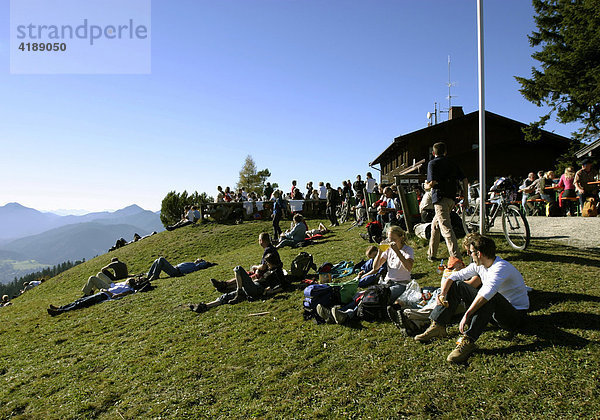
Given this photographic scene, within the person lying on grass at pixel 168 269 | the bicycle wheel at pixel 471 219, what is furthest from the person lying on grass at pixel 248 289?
the person lying on grass at pixel 168 269

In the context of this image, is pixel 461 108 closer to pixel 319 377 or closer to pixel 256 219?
pixel 256 219

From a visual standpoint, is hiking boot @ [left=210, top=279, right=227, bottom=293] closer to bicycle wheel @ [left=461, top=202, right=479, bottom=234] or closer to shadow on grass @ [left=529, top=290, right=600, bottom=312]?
bicycle wheel @ [left=461, top=202, right=479, bottom=234]

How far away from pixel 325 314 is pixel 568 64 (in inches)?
1110

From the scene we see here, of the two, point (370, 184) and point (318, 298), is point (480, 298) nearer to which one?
point (318, 298)

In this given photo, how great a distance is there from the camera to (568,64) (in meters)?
25.2

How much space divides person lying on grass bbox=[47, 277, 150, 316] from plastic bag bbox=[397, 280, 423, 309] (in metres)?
7.95

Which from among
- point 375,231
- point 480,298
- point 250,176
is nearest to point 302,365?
point 480,298

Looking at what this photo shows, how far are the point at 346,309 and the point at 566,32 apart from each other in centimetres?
2930

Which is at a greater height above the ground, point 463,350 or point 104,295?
point 463,350

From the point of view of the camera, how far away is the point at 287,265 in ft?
36.1

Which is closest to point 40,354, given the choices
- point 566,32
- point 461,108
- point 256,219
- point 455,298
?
point 455,298

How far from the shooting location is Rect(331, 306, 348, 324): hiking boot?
Answer: 18.8 feet

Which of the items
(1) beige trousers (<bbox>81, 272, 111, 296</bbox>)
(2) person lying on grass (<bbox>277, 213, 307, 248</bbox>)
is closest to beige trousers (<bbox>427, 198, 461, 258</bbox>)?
(2) person lying on grass (<bbox>277, 213, 307, 248</bbox>)

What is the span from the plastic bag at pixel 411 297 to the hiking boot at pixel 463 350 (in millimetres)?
1112
